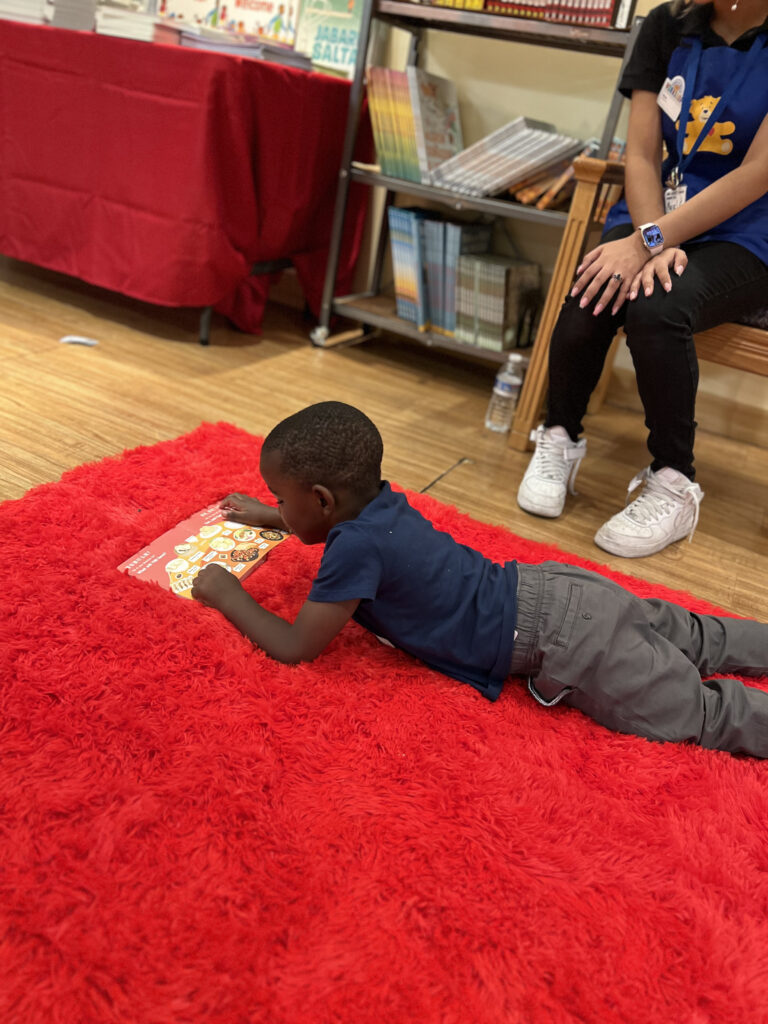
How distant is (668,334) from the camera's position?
1.37 meters

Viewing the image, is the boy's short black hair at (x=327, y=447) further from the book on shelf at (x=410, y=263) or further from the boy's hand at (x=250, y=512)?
the book on shelf at (x=410, y=263)

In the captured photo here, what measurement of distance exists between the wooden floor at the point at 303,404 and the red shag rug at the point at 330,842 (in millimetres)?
521

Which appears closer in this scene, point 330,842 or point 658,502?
point 330,842

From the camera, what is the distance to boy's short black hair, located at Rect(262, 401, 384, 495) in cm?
89

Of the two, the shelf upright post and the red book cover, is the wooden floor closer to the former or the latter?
the shelf upright post

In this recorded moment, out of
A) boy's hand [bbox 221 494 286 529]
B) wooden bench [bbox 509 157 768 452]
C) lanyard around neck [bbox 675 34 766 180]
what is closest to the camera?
boy's hand [bbox 221 494 286 529]

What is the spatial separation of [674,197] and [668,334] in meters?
0.34

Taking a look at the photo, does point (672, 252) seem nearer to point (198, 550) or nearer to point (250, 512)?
point (250, 512)

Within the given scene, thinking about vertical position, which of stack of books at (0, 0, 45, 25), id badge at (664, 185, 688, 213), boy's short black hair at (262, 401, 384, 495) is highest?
stack of books at (0, 0, 45, 25)

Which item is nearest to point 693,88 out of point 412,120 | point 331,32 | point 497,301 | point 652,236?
point 652,236

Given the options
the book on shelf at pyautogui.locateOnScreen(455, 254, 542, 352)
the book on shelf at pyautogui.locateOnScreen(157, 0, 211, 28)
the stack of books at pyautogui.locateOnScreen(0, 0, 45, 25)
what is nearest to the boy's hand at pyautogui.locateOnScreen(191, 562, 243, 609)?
the book on shelf at pyautogui.locateOnScreen(455, 254, 542, 352)

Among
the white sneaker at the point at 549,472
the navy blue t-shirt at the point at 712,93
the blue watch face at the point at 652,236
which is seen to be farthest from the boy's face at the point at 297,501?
the navy blue t-shirt at the point at 712,93

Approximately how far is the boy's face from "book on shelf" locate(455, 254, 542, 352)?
4.43 feet

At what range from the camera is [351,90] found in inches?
86.3
